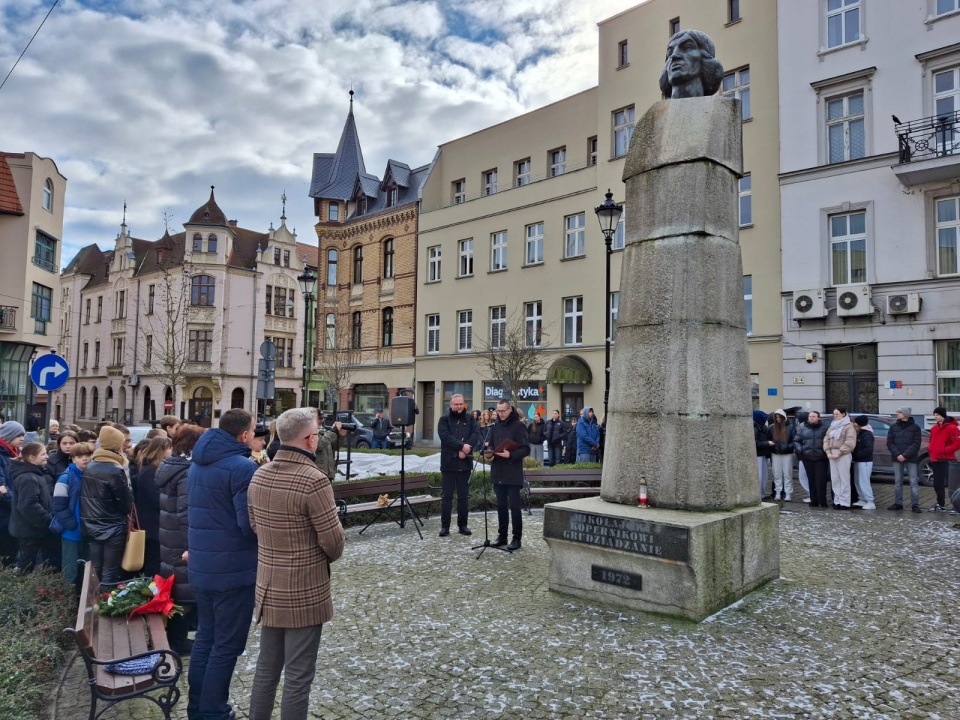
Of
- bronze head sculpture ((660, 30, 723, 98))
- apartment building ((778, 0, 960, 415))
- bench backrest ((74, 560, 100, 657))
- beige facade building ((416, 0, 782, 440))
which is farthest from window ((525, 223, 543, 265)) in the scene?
bench backrest ((74, 560, 100, 657))

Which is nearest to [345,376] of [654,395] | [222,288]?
[222,288]

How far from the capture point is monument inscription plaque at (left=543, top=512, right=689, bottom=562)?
554 centimetres

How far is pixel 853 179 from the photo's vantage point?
20.7m

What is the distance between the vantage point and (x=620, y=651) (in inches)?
196

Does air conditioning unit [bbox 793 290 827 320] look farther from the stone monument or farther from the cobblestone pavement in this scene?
the stone monument

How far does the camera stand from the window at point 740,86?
77.6 feet

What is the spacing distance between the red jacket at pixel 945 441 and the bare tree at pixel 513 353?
16.0m

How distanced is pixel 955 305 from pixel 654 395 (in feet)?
55.2

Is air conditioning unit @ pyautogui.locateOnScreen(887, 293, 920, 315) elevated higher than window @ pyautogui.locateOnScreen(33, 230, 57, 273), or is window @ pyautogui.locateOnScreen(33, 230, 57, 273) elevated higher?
window @ pyautogui.locateOnScreen(33, 230, 57, 273)

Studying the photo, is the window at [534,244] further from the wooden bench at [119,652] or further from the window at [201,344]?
the window at [201,344]

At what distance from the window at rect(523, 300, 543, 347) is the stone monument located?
916 inches

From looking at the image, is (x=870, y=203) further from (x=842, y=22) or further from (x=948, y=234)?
(x=842, y=22)

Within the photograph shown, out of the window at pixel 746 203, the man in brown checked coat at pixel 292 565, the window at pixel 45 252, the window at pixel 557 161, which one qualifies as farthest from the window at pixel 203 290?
the man in brown checked coat at pixel 292 565

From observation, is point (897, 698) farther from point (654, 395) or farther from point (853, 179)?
point (853, 179)
